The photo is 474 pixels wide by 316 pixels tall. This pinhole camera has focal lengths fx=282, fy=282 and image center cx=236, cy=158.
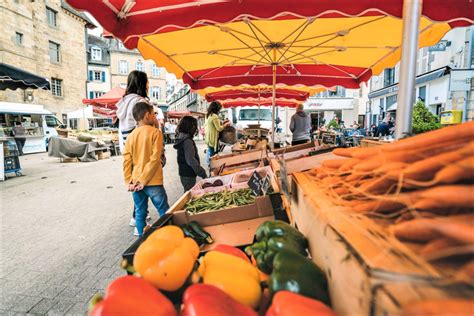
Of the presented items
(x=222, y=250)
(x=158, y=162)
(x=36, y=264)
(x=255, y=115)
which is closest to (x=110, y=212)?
(x=36, y=264)

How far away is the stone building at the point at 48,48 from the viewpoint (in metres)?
19.2

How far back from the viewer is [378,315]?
591 mm

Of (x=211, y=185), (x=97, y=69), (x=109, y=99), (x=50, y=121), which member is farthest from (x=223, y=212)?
(x=97, y=69)

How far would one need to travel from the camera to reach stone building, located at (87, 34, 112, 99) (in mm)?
38656

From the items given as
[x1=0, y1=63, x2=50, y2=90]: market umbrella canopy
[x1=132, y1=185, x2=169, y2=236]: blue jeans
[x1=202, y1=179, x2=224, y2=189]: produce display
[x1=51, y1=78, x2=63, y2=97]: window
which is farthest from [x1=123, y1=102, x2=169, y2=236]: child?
[x1=51, y1=78, x2=63, y2=97]: window

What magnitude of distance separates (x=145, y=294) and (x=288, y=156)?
2606 millimetres

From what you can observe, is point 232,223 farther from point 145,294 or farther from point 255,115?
point 255,115

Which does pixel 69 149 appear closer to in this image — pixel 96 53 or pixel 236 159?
pixel 236 159

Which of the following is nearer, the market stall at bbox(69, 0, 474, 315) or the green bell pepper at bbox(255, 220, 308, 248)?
the market stall at bbox(69, 0, 474, 315)

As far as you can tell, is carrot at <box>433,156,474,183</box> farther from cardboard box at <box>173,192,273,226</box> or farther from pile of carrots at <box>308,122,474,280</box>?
cardboard box at <box>173,192,273,226</box>

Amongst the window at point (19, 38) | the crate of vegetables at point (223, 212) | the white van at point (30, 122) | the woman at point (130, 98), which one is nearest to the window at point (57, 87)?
the window at point (19, 38)

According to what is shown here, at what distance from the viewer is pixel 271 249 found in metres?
1.20

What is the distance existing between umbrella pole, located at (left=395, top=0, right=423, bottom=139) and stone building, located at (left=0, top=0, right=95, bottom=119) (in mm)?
23342

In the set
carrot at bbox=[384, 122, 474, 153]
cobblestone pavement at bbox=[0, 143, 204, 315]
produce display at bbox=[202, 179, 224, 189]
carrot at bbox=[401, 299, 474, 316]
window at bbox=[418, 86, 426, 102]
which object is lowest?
cobblestone pavement at bbox=[0, 143, 204, 315]
